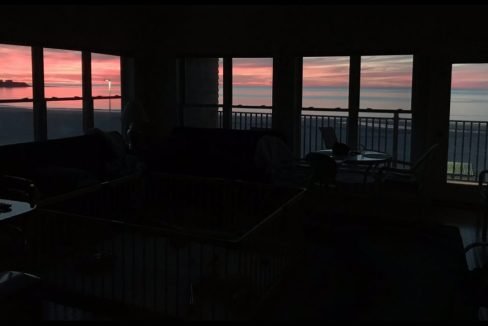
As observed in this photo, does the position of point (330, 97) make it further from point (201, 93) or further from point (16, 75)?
point (16, 75)

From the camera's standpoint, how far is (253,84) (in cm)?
757

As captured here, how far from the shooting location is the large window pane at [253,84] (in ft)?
24.4

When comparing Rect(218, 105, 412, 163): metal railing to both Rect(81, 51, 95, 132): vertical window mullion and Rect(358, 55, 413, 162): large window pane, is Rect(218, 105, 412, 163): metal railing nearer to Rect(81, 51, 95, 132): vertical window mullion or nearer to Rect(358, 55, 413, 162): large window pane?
Rect(358, 55, 413, 162): large window pane

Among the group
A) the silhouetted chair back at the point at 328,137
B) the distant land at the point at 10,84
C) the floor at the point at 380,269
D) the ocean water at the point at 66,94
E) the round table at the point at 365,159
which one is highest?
the distant land at the point at 10,84

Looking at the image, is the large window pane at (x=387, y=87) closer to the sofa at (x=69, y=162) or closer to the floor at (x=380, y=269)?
the floor at (x=380, y=269)

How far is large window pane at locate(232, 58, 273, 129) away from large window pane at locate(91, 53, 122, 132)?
1799 mm

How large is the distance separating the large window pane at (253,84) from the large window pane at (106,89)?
180 centimetres

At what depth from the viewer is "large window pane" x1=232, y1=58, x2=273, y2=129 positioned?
293 inches

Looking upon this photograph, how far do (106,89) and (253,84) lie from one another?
2199mm

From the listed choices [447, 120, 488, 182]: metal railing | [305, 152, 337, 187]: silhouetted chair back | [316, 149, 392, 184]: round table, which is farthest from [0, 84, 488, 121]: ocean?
[305, 152, 337, 187]: silhouetted chair back

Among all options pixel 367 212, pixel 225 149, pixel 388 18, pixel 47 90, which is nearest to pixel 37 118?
pixel 47 90

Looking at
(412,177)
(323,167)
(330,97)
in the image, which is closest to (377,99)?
(330,97)

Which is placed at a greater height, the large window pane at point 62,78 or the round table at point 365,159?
the large window pane at point 62,78

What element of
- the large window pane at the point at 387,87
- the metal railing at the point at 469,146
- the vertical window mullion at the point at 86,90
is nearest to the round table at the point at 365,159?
the large window pane at the point at 387,87
